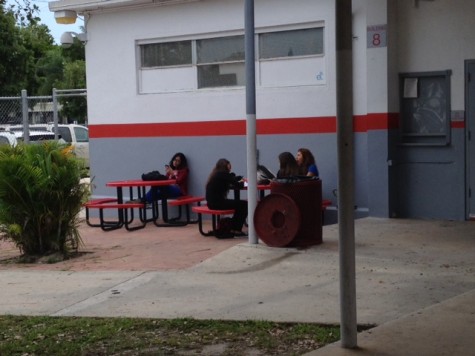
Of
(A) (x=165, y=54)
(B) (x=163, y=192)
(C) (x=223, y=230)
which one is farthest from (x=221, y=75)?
(C) (x=223, y=230)

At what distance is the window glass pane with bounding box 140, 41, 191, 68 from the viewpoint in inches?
599

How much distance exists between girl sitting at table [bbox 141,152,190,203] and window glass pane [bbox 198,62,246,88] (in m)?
1.43

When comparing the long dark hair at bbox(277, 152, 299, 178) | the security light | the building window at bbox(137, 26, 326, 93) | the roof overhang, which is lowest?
the long dark hair at bbox(277, 152, 299, 178)

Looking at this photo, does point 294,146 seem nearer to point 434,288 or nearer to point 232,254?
point 232,254

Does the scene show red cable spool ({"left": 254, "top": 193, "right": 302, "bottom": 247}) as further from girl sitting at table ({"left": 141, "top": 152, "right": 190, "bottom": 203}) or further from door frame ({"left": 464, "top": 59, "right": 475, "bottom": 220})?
girl sitting at table ({"left": 141, "top": 152, "right": 190, "bottom": 203})

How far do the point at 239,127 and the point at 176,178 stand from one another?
1.52 m

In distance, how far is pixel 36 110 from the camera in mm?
28094

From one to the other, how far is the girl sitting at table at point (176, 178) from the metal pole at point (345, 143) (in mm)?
8672

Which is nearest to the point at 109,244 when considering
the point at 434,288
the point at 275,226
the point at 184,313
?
the point at 275,226

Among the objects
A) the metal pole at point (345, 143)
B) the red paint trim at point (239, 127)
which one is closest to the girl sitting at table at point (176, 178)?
the red paint trim at point (239, 127)

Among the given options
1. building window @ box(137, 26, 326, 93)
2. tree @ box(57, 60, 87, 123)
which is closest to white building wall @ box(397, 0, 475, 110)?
building window @ box(137, 26, 326, 93)

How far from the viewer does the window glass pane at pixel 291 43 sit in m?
13.8

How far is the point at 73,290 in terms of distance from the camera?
30.2 ft

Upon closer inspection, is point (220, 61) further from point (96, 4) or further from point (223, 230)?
point (223, 230)
